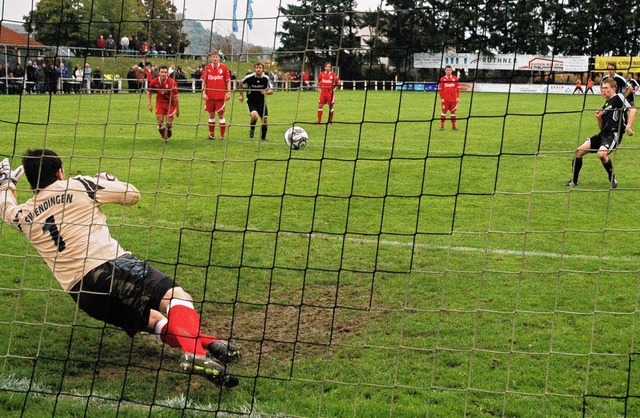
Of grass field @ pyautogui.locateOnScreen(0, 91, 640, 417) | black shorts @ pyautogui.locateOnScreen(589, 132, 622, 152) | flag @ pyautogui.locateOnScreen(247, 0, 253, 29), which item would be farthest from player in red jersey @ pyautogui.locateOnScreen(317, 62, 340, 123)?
black shorts @ pyautogui.locateOnScreen(589, 132, 622, 152)

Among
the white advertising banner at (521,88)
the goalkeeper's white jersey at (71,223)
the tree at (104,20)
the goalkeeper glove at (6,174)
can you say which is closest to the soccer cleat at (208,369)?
the goalkeeper's white jersey at (71,223)

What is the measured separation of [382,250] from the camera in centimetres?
754

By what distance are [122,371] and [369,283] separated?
2.47 meters

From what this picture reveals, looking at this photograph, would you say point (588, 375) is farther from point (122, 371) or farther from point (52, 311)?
point (52, 311)

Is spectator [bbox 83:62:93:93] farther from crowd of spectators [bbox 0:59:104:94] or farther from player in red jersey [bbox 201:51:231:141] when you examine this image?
player in red jersey [bbox 201:51:231:141]

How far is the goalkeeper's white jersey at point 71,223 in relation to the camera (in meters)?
4.95

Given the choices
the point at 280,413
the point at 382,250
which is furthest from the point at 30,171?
the point at 382,250

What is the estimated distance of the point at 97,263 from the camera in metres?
4.89

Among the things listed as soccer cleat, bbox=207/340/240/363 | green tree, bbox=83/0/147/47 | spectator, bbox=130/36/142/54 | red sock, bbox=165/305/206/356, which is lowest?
soccer cleat, bbox=207/340/240/363

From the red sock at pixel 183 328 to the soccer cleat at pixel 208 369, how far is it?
0.21 metres

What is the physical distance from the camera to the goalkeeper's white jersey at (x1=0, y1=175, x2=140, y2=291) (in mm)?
4945

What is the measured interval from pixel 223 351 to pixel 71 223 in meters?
1.37

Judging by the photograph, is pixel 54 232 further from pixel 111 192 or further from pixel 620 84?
pixel 620 84

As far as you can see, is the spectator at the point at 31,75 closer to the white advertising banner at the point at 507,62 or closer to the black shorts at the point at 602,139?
the white advertising banner at the point at 507,62
